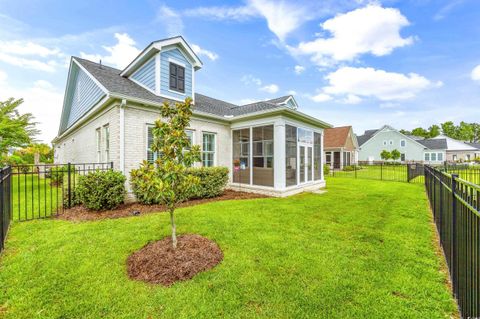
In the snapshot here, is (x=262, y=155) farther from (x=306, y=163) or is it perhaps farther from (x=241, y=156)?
(x=306, y=163)

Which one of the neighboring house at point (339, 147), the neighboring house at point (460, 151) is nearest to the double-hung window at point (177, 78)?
the neighboring house at point (339, 147)

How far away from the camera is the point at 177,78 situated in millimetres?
9914

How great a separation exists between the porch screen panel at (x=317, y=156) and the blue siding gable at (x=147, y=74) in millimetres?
8675

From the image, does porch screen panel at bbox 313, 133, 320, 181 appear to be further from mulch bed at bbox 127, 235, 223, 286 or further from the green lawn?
mulch bed at bbox 127, 235, 223, 286

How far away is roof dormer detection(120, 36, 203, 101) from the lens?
9195mm

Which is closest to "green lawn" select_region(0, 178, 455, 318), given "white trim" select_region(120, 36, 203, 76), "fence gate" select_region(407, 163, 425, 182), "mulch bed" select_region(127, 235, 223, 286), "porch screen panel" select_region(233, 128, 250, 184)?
"mulch bed" select_region(127, 235, 223, 286)

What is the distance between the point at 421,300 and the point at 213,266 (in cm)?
272

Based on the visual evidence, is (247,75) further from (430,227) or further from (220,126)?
(430,227)

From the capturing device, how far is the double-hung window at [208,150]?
32.2 feet

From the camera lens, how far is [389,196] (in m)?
8.96

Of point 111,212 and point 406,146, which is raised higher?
point 406,146

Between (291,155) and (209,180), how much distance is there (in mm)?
3928

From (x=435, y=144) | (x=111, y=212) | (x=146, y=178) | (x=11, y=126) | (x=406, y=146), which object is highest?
(x=435, y=144)

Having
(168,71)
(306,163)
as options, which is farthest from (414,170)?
(168,71)
